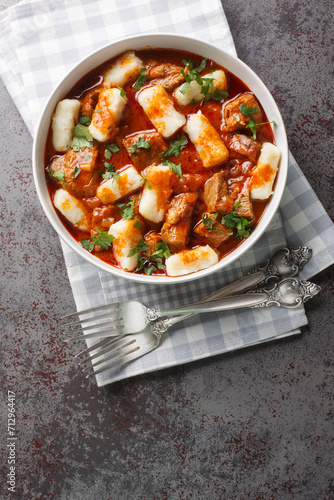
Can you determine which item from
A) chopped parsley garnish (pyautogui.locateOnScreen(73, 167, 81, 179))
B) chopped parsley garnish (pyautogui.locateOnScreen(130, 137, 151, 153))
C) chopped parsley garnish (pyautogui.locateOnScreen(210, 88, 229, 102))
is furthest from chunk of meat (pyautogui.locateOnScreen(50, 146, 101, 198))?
chopped parsley garnish (pyautogui.locateOnScreen(210, 88, 229, 102))

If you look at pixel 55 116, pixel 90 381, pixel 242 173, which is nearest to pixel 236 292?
pixel 242 173

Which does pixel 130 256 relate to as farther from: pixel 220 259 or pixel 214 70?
pixel 214 70

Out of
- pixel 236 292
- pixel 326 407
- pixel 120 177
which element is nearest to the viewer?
pixel 120 177

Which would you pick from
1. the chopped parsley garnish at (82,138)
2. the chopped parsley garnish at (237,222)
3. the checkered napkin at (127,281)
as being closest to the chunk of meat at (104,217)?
the chopped parsley garnish at (82,138)

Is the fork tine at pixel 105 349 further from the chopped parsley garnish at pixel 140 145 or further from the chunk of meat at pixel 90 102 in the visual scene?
the chunk of meat at pixel 90 102

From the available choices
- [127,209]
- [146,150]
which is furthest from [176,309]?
[146,150]

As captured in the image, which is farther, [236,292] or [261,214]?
[236,292]
